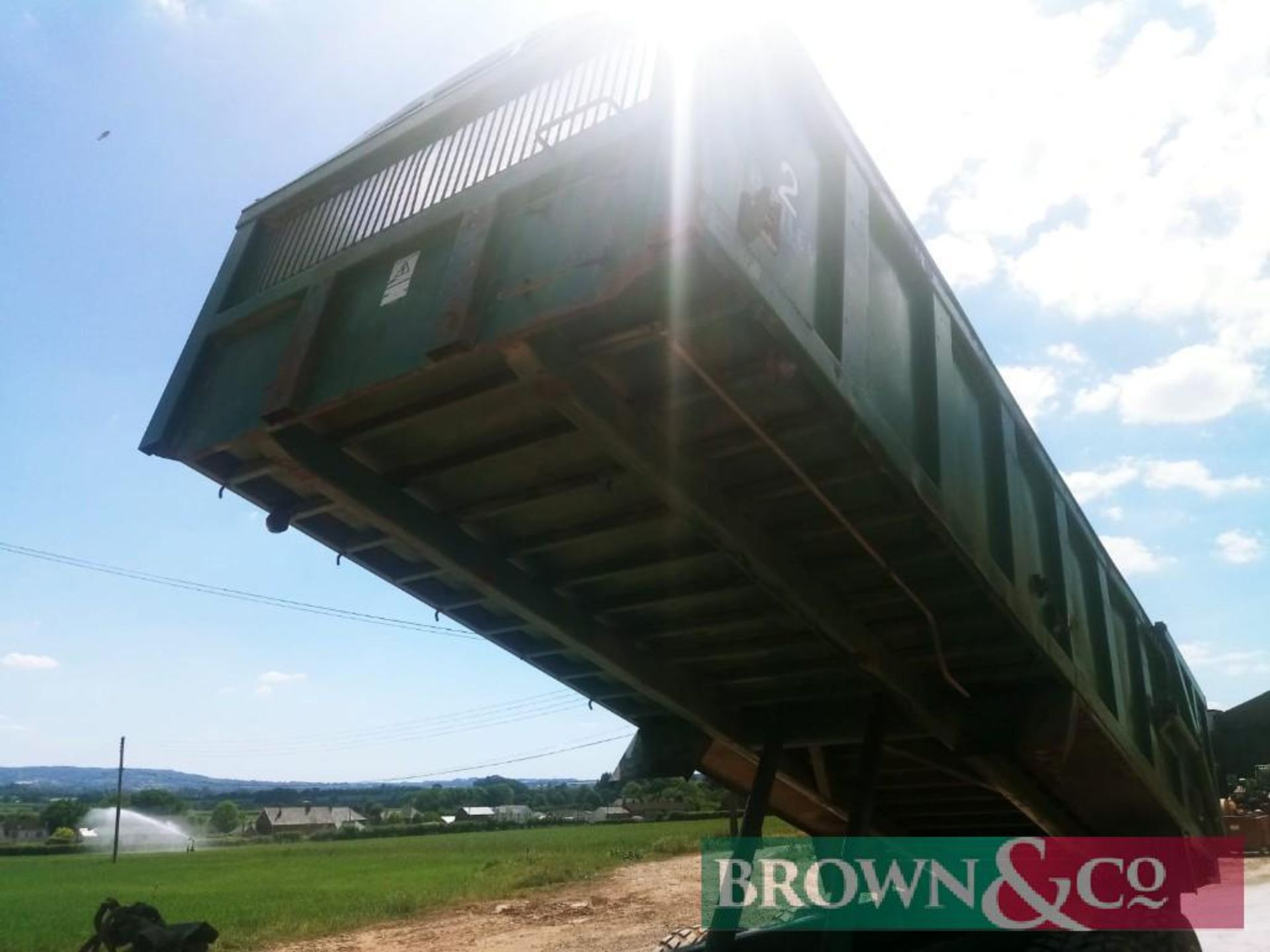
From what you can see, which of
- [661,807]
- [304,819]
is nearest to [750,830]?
[661,807]

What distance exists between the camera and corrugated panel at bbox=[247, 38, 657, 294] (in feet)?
8.50

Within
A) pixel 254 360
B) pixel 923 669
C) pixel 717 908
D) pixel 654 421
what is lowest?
pixel 717 908

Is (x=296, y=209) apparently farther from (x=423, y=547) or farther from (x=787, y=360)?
(x=787, y=360)

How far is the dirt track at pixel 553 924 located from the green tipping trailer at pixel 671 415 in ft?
28.1

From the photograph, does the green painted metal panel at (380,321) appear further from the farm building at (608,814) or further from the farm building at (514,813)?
the farm building at (514,813)

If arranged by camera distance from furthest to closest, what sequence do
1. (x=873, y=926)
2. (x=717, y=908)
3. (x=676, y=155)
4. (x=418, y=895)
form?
(x=418, y=895) → (x=873, y=926) → (x=717, y=908) → (x=676, y=155)

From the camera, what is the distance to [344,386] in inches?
109

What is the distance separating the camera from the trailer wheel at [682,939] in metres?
5.66

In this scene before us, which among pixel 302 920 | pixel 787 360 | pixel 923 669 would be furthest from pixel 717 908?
pixel 302 920

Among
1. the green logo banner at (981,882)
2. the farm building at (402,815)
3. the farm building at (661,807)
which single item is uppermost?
the green logo banner at (981,882)

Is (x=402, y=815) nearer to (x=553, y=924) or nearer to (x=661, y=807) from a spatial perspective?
(x=661, y=807)

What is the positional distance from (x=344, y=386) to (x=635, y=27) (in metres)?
1.34

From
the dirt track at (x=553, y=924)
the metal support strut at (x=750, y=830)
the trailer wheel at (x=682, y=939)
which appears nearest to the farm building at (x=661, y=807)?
the dirt track at (x=553, y=924)

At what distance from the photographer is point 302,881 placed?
30.5 m
